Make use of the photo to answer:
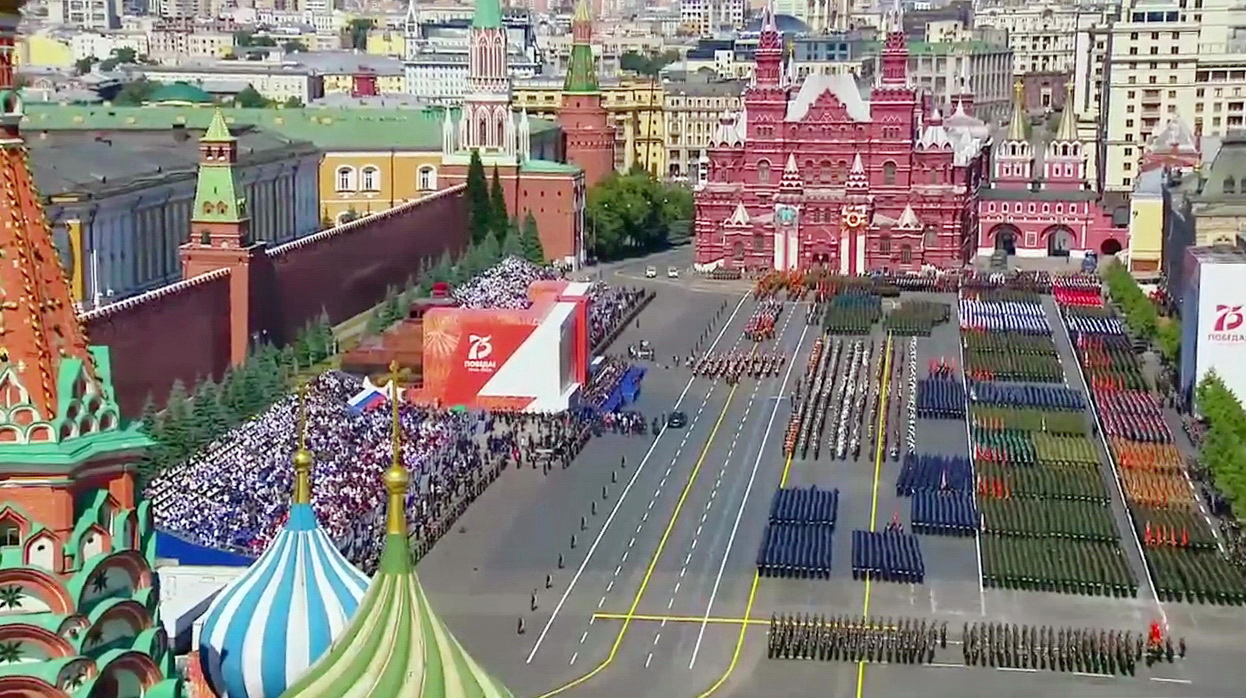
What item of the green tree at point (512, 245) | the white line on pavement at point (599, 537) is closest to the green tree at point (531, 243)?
the green tree at point (512, 245)

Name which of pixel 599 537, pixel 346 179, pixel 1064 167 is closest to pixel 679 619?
pixel 599 537

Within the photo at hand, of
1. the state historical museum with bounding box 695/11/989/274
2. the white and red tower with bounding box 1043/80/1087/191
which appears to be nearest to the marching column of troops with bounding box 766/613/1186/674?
the state historical museum with bounding box 695/11/989/274

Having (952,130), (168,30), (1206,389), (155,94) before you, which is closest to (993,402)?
(1206,389)

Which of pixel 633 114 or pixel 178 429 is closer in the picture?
pixel 178 429

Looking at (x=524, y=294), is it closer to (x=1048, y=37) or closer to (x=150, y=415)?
(x=150, y=415)

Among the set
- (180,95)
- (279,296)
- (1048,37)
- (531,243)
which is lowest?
(531,243)
